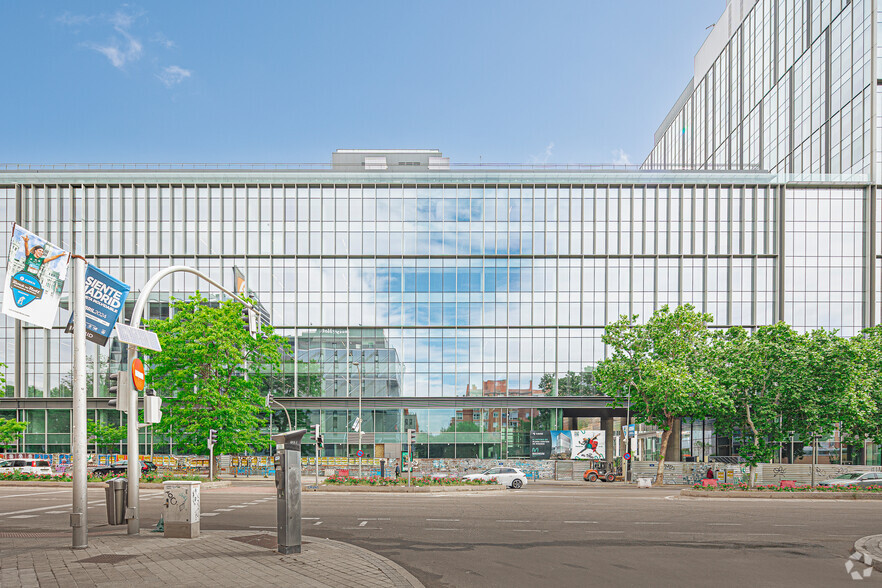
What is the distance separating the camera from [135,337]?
15.3 m

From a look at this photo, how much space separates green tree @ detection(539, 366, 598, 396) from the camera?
60.4 m

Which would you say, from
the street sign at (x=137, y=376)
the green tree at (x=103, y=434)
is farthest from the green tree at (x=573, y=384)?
the street sign at (x=137, y=376)

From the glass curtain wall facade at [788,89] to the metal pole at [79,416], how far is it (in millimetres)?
52280

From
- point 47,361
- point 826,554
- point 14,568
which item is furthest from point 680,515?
point 47,361

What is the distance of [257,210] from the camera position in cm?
6184

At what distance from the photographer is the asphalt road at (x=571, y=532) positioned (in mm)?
11992

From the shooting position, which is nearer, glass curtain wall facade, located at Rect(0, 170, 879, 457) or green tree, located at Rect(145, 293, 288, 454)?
green tree, located at Rect(145, 293, 288, 454)

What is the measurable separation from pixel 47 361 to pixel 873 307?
7056 centimetres

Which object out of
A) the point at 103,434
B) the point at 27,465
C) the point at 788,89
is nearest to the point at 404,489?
the point at 103,434

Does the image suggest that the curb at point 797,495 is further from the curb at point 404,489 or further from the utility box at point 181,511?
the utility box at point 181,511

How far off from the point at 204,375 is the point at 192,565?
32.9 metres

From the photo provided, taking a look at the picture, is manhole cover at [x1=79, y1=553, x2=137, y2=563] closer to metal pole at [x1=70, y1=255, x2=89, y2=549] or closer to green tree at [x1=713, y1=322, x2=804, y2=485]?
metal pole at [x1=70, y1=255, x2=89, y2=549]

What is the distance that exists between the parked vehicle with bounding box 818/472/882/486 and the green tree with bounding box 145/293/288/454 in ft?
111

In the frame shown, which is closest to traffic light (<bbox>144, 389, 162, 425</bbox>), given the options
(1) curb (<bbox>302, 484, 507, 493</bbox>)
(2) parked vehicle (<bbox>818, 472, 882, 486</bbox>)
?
(1) curb (<bbox>302, 484, 507, 493</bbox>)
